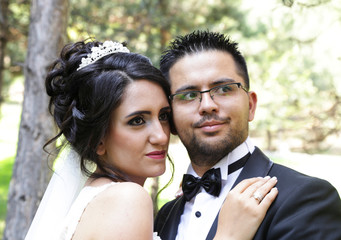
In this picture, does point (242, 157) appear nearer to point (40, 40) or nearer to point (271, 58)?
point (40, 40)

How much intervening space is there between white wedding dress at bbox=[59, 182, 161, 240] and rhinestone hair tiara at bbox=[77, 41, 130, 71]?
87 centimetres

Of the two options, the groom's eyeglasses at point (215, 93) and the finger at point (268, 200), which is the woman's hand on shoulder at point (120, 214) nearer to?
the finger at point (268, 200)

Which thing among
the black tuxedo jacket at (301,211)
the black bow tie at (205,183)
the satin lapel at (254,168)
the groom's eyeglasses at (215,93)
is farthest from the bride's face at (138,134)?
the black tuxedo jacket at (301,211)

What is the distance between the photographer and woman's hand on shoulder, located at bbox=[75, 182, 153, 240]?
2.22 metres

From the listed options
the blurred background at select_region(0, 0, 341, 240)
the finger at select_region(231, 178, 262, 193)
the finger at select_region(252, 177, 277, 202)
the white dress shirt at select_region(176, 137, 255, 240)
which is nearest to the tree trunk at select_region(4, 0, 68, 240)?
the blurred background at select_region(0, 0, 341, 240)

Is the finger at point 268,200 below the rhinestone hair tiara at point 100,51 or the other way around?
below

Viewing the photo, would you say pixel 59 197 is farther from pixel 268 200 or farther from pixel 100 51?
pixel 268 200

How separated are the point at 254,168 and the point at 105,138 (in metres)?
1.01

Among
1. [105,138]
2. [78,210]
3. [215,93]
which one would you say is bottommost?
[78,210]

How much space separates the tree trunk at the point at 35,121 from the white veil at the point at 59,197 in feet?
6.19

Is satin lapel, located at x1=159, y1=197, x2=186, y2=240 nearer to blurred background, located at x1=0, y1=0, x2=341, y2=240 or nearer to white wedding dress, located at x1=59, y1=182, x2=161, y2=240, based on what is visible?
white wedding dress, located at x1=59, y1=182, x2=161, y2=240

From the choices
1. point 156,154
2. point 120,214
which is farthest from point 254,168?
point 120,214

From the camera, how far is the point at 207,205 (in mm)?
2795

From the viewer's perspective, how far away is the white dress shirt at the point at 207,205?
8.87 feet
